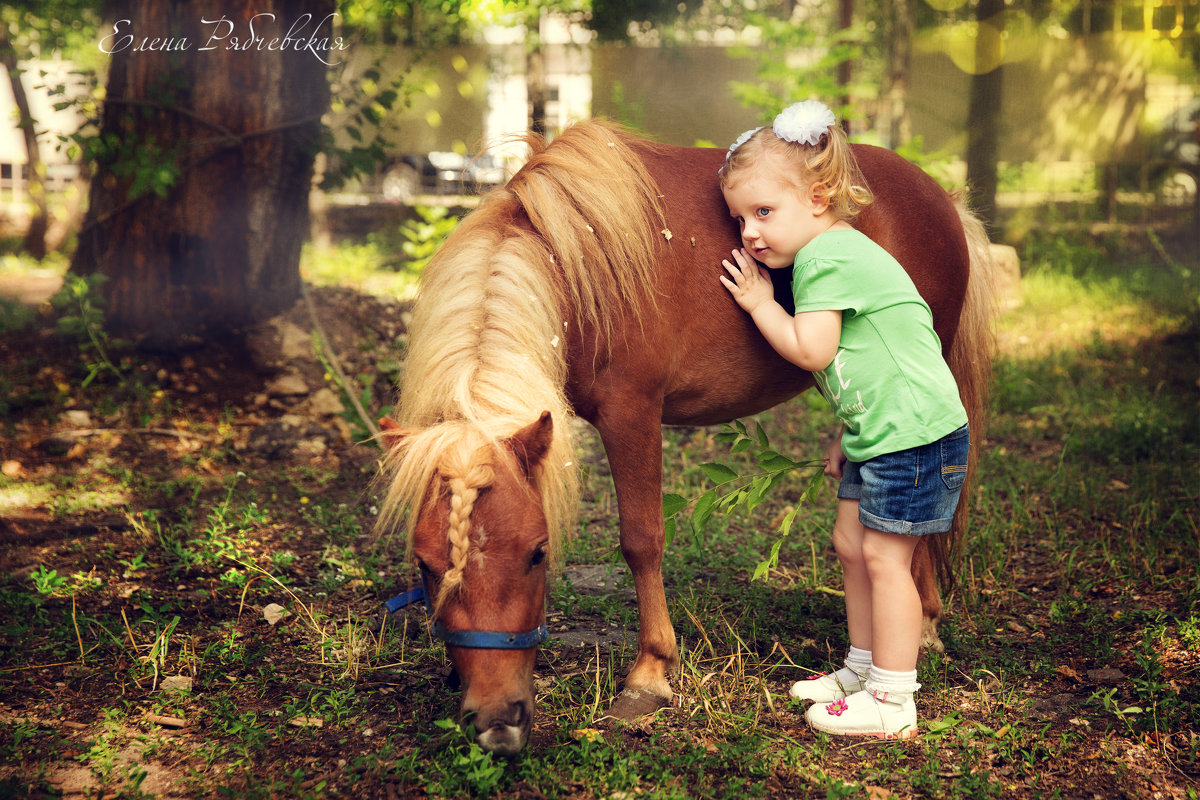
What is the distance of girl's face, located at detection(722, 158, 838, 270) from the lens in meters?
2.39

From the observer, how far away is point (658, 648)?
2.58 m

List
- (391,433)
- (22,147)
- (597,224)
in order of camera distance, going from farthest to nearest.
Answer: (22,147) → (597,224) → (391,433)

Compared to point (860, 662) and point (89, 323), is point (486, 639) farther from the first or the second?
point (89, 323)

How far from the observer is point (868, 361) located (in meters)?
2.34

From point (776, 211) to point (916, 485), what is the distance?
870mm

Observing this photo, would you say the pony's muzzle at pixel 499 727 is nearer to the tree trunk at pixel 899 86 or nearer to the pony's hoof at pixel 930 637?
the pony's hoof at pixel 930 637

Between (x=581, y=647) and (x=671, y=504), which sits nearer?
(x=671, y=504)

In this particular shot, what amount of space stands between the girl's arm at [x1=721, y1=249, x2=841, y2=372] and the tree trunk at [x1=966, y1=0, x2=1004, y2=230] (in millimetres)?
7060

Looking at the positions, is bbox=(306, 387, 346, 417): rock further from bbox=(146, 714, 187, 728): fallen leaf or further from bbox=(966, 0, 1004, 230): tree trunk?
bbox=(966, 0, 1004, 230): tree trunk

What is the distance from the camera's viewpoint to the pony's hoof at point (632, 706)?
2.45 m

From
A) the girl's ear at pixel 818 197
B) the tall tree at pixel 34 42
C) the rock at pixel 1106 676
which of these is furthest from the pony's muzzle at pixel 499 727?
the tall tree at pixel 34 42

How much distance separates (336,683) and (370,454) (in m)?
2.37

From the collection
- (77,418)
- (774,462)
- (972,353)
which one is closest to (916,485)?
(774,462)

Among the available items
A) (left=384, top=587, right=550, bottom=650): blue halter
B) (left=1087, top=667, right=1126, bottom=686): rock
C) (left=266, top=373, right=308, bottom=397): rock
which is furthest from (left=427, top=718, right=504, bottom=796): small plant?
(left=266, top=373, right=308, bottom=397): rock
